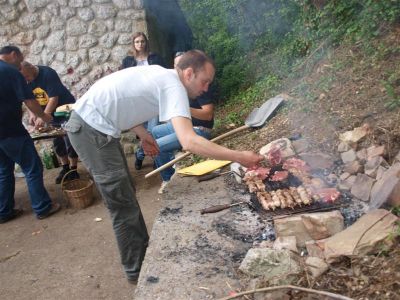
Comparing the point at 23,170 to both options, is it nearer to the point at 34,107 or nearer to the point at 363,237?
the point at 34,107

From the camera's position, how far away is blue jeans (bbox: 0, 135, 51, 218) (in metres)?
5.39

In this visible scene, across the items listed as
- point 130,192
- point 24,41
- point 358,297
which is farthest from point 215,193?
point 24,41

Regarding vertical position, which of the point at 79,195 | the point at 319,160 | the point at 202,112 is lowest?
the point at 79,195

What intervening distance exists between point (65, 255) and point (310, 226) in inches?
122

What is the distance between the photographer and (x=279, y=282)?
2.55m

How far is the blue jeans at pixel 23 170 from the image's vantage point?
212 inches

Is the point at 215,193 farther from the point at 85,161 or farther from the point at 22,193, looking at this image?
the point at 22,193

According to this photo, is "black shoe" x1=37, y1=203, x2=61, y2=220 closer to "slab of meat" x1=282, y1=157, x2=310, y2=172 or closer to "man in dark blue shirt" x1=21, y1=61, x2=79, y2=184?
"man in dark blue shirt" x1=21, y1=61, x2=79, y2=184

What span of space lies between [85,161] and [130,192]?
0.50 m

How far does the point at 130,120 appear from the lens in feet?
10.9

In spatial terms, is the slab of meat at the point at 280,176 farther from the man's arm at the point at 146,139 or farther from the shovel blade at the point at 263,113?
the shovel blade at the point at 263,113

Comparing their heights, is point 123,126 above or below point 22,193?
above

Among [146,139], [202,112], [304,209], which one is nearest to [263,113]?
[202,112]

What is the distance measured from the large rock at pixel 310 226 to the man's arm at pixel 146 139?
1675 mm
